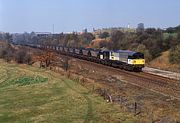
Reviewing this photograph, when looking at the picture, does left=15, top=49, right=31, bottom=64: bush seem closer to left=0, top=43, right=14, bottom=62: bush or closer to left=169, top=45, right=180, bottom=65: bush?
left=0, top=43, right=14, bottom=62: bush

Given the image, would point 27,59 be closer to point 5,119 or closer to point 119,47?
point 119,47

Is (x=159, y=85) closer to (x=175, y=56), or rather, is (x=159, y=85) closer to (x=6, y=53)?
(x=175, y=56)

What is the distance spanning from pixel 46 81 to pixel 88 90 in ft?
35.4

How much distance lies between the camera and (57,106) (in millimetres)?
28531

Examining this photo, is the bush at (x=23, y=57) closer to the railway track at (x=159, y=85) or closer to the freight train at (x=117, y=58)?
the freight train at (x=117, y=58)

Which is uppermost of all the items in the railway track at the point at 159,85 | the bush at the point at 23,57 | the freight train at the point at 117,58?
the freight train at the point at 117,58

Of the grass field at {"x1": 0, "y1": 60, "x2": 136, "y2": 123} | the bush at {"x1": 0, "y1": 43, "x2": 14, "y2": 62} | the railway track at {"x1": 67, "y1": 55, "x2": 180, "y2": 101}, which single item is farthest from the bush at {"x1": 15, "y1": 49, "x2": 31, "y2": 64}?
the grass field at {"x1": 0, "y1": 60, "x2": 136, "y2": 123}

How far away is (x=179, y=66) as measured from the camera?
59531 mm

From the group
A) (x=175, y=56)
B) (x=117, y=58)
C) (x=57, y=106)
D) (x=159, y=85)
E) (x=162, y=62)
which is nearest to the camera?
(x=57, y=106)

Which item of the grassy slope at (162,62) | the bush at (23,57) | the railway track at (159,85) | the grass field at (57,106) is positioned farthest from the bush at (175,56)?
the bush at (23,57)

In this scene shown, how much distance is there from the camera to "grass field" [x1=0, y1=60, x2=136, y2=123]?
24.0 m

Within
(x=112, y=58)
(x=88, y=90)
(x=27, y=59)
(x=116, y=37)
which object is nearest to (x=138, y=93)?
(x=88, y=90)

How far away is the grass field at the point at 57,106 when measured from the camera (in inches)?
944

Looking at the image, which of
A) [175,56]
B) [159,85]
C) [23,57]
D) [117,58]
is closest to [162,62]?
[175,56]
